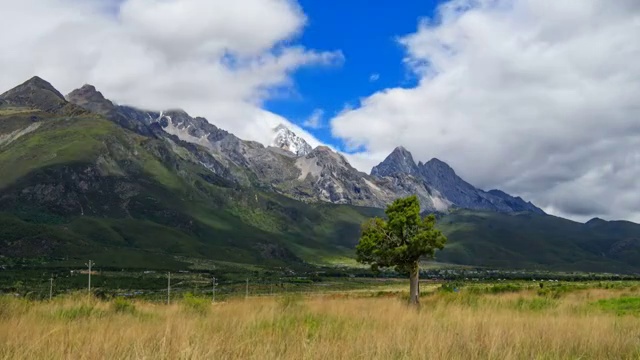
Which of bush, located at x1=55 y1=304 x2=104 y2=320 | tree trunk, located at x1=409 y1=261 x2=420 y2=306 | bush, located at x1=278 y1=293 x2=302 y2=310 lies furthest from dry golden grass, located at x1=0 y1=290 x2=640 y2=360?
tree trunk, located at x1=409 y1=261 x2=420 y2=306

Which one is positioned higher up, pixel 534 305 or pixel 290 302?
pixel 290 302

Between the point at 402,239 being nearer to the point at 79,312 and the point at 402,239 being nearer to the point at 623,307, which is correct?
the point at 623,307

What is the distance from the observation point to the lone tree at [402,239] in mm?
32500

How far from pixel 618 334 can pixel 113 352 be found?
23.7ft

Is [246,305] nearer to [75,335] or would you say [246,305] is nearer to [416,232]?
[75,335]

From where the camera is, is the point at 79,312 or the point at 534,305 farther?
the point at 534,305

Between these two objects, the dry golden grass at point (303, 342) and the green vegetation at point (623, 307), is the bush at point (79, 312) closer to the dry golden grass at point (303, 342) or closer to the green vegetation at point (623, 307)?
the dry golden grass at point (303, 342)

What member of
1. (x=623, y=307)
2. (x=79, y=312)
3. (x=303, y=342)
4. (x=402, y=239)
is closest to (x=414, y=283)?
(x=402, y=239)

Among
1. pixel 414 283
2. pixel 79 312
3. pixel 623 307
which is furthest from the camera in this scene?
pixel 414 283

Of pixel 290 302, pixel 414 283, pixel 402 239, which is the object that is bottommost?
pixel 414 283

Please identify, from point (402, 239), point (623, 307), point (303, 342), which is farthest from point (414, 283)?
point (303, 342)

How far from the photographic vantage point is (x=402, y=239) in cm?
3372

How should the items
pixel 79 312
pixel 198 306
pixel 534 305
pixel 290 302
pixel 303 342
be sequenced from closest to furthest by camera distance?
pixel 303 342
pixel 79 312
pixel 290 302
pixel 198 306
pixel 534 305

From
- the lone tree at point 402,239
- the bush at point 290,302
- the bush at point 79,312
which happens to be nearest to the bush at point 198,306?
the bush at point 290,302
